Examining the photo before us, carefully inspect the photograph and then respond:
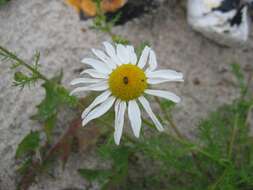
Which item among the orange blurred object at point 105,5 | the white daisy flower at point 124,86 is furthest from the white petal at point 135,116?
the orange blurred object at point 105,5

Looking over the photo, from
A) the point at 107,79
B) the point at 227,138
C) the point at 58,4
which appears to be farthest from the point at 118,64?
the point at 58,4

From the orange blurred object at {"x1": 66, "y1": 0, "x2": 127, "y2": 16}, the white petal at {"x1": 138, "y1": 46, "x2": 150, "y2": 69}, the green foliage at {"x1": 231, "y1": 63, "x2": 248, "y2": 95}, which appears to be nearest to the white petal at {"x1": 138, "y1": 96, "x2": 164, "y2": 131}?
the white petal at {"x1": 138, "y1": 46, "x2": 150, "y2": 69}

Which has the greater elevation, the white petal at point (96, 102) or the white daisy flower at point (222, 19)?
the white daisy flower at point (222, 19)

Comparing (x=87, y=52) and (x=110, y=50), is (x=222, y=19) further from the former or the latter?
(x=110, y=50)

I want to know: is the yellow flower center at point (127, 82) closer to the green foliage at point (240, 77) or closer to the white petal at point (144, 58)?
the white petal at point (144, 58)

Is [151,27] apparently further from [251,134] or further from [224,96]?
[251,134]

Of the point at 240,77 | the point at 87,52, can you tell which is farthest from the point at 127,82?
the point at 87,52
